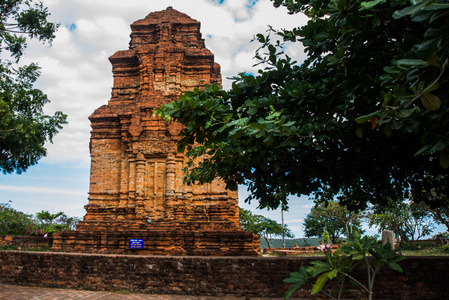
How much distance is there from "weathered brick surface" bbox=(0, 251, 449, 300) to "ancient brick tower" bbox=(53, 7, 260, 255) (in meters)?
2.55

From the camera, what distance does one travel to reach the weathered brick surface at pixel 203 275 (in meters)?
6.64

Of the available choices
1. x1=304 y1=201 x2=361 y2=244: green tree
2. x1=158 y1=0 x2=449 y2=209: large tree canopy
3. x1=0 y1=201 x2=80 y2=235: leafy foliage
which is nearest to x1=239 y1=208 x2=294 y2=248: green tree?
x1=304 y1=201 x2=361 y2=244: green tree

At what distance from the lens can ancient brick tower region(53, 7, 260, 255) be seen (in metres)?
10.7

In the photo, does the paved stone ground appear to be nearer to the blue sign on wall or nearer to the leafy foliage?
the blue sign on wall

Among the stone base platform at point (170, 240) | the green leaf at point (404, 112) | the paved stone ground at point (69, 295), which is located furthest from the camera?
the stone base platform at point (170, 240)

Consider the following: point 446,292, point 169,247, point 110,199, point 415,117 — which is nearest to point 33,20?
point 110,199

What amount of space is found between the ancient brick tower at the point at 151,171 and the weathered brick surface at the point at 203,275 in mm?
2551

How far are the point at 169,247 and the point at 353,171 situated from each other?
6.89m

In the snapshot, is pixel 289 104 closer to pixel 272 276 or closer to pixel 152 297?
pixel 272 276

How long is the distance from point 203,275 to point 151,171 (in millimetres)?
5879

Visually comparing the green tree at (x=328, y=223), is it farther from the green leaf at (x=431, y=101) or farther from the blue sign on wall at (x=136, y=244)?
the green leaf at (x=431, y=101)

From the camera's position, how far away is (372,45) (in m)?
4.28

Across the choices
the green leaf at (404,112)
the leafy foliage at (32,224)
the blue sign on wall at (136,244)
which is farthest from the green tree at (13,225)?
the green leaf at (404,112)

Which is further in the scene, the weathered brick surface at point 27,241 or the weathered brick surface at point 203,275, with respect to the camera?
the weathered brick surface at point 27,241
